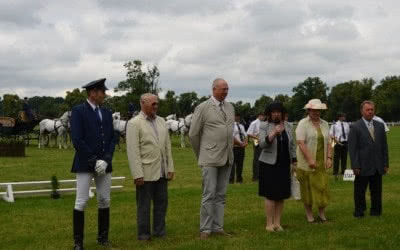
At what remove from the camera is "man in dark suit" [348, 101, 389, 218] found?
9.41 metres

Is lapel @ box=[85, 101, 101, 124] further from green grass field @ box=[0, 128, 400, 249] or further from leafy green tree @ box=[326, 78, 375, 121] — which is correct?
leafy green tree @ box=[326, 78, 375, 121]

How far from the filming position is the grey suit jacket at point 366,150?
30.8 ft

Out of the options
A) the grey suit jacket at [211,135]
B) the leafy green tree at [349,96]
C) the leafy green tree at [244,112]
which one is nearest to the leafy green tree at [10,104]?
the leafy green tree at [244,112]

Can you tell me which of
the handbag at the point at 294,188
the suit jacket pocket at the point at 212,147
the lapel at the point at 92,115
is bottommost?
the handbag at the point at 294,188

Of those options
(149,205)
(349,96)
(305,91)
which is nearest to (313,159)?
(149,205)

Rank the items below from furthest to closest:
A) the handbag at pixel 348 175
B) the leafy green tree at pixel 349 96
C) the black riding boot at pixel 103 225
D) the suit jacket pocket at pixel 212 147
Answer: the leafy green tree at pixel 349 96, the handbag at pixel 348 175, the suit jacket pocket at pixel 212 147, the black riding boot at pixel 103 225

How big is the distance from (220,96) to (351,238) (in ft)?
8.37

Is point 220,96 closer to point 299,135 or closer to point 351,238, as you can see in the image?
point 299,135

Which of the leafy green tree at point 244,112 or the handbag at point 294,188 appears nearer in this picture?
the handbag at point 294,188

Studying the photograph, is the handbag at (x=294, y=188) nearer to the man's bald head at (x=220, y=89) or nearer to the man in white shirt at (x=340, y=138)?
the man's bald head at (x=220, y=89)

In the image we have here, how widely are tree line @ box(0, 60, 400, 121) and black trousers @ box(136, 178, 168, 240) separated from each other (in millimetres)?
51133

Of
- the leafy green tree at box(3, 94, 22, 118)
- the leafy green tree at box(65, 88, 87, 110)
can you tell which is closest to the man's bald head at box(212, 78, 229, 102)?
the leafy green tree at box(3, 94, 22, 118)

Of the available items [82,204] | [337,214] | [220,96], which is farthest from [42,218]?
[337,214]

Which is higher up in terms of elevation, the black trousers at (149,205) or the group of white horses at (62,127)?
Result: the group of white horses at (62,127)
